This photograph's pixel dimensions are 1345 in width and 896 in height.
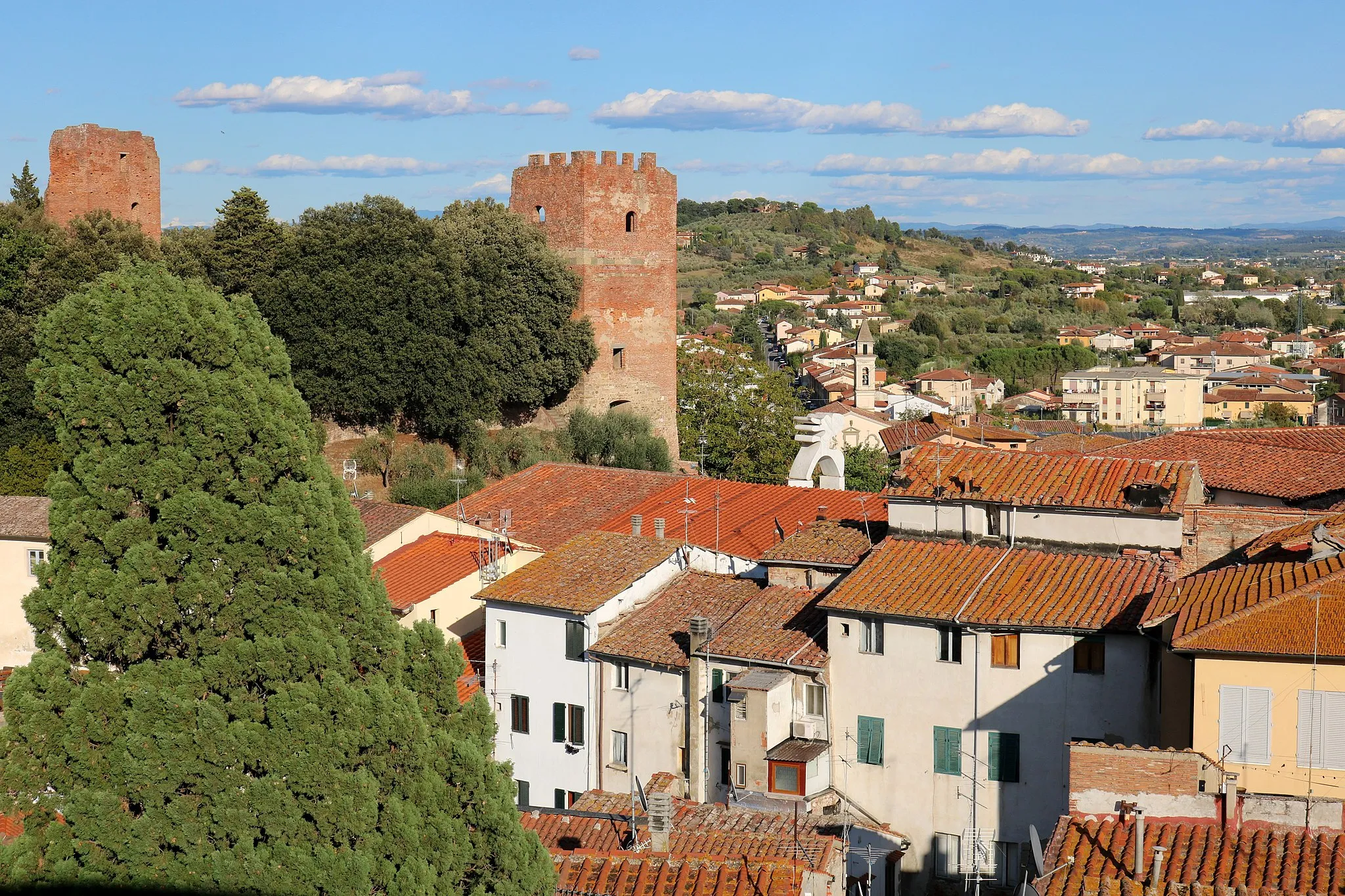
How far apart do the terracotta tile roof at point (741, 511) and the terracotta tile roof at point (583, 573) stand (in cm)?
194

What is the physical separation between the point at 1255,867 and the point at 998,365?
272ft

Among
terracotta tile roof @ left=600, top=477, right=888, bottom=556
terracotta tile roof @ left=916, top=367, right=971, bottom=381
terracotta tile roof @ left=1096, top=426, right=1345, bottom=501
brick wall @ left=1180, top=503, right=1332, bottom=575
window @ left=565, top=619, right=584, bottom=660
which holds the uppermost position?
terracotta tile roof @ left=1096, top=426, right=1345, bottom=501

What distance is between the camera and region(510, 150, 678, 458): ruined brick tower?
33.9 meters

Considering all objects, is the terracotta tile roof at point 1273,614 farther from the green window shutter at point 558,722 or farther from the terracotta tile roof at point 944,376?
the terracotta tile roof at point 944,376

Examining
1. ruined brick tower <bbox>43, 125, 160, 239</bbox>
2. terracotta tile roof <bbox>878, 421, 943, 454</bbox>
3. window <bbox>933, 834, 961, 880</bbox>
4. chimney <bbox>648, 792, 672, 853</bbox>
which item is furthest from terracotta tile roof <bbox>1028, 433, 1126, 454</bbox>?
ruined brick tower <bbox>43, 125, 160, 239</bbox>

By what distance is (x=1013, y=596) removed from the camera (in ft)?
50.9

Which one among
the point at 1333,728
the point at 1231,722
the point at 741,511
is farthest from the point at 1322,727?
the point at 741,511

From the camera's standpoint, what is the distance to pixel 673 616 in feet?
58.3

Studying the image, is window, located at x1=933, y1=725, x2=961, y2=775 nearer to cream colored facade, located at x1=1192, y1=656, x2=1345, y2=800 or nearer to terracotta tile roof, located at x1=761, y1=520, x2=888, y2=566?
terracotta tile roof, located at x1=761, y1=520, x2=888, y2=566

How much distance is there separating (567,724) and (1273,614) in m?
8.05

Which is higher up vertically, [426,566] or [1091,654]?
[1091,654]

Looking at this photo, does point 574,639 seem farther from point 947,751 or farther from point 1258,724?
point 1258,724

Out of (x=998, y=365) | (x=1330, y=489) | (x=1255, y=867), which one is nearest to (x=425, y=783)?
(x=1255, y=867)

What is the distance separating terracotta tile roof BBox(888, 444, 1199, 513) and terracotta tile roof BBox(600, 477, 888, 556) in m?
2.01
